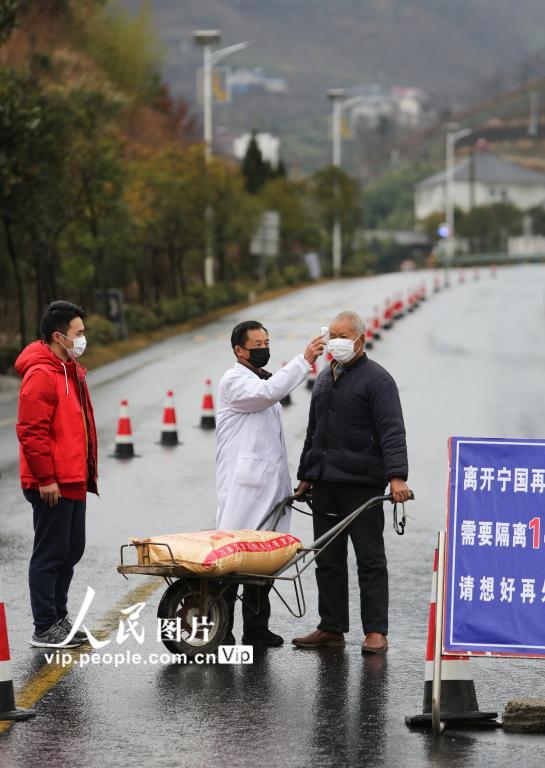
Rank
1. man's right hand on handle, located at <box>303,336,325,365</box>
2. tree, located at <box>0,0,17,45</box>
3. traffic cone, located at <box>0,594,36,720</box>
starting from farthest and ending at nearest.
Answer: tree, located at <box>0,0,17,45</box> < man's right hand on handle, located at <box>303,336,325,365</box> < traffic cone, located at <box>0,594,36,720</box>

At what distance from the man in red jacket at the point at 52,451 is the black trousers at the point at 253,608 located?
0.88 m

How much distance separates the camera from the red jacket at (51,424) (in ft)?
28.9

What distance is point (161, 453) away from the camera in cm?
1891

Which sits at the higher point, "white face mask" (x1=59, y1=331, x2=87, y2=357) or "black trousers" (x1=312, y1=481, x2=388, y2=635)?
"white face mask" (x1=59, y1=331, x2=87, y2=357)

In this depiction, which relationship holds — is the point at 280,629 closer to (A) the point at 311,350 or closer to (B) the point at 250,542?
(B) the point at 250,542

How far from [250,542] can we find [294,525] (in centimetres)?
544

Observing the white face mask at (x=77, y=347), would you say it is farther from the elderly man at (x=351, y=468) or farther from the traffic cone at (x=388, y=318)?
the traffic cone at (x=388, y=318)

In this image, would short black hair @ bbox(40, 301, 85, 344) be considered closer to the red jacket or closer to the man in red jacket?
the man in red jacket

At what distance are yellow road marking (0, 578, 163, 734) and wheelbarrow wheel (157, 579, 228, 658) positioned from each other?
548 mm

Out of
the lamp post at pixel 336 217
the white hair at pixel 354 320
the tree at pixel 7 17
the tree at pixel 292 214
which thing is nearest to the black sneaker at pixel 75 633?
the white hair at pixel 354 320

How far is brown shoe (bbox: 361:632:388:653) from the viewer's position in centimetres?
877

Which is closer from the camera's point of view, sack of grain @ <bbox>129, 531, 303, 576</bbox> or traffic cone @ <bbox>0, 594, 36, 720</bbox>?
traffic cone @ <bbox>0, 594, 36, 720</bbox>

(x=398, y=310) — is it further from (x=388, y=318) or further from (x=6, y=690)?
(x=6, y=690)

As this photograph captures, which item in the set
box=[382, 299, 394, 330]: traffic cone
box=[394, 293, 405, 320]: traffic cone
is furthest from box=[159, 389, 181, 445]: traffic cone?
box=[394, 293, 405, 320]: traffic cone
